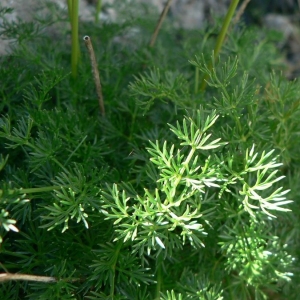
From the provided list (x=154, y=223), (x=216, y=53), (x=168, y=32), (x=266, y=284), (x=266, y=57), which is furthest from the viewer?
(x=168, y=32)

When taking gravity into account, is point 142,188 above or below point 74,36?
below

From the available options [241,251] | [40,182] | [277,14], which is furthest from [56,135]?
[277,14]

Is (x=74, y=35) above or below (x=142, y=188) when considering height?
above

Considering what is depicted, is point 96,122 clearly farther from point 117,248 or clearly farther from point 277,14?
point 277,14

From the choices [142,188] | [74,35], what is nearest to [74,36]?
[74,35]

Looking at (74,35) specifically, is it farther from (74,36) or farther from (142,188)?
(142,188)

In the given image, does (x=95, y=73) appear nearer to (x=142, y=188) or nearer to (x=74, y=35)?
(x=74, y=35)

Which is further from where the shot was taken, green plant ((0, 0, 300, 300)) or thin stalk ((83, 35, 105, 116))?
thin stalk ((83, 35, 105, 116))

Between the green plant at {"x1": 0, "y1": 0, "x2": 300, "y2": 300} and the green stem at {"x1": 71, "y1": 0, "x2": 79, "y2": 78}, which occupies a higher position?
the green stem at {"x1": 71, "y1": 0, "x2": 79, "y2": 78}
